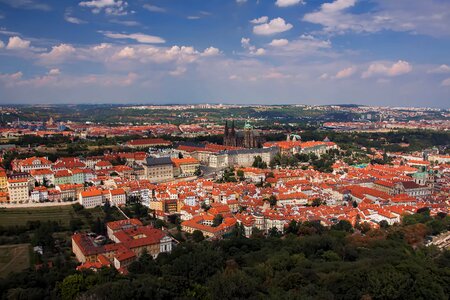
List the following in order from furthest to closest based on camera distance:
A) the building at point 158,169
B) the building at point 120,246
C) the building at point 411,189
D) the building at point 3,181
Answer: the building at point 158,169, the building at point 411,189, the building at point 3,181, the building at point 120,246

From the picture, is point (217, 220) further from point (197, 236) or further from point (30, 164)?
point (30, 164)

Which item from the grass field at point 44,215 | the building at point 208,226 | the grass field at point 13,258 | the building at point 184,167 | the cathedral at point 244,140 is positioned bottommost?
the grass field at point 13,258

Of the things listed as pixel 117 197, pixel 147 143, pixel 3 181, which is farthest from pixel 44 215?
pixel 147 143

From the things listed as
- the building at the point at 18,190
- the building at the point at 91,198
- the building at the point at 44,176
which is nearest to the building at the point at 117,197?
the building at the point at 91,198

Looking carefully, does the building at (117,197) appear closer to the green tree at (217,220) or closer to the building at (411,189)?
the green tree at (217,220)

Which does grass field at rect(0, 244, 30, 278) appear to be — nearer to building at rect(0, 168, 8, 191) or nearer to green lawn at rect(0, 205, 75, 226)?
green lawn at rect(0, 205, 75, 226)

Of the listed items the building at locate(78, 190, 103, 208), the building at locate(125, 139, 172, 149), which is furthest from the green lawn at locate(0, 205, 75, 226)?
the building at locate(125, 139, 172, 149)
